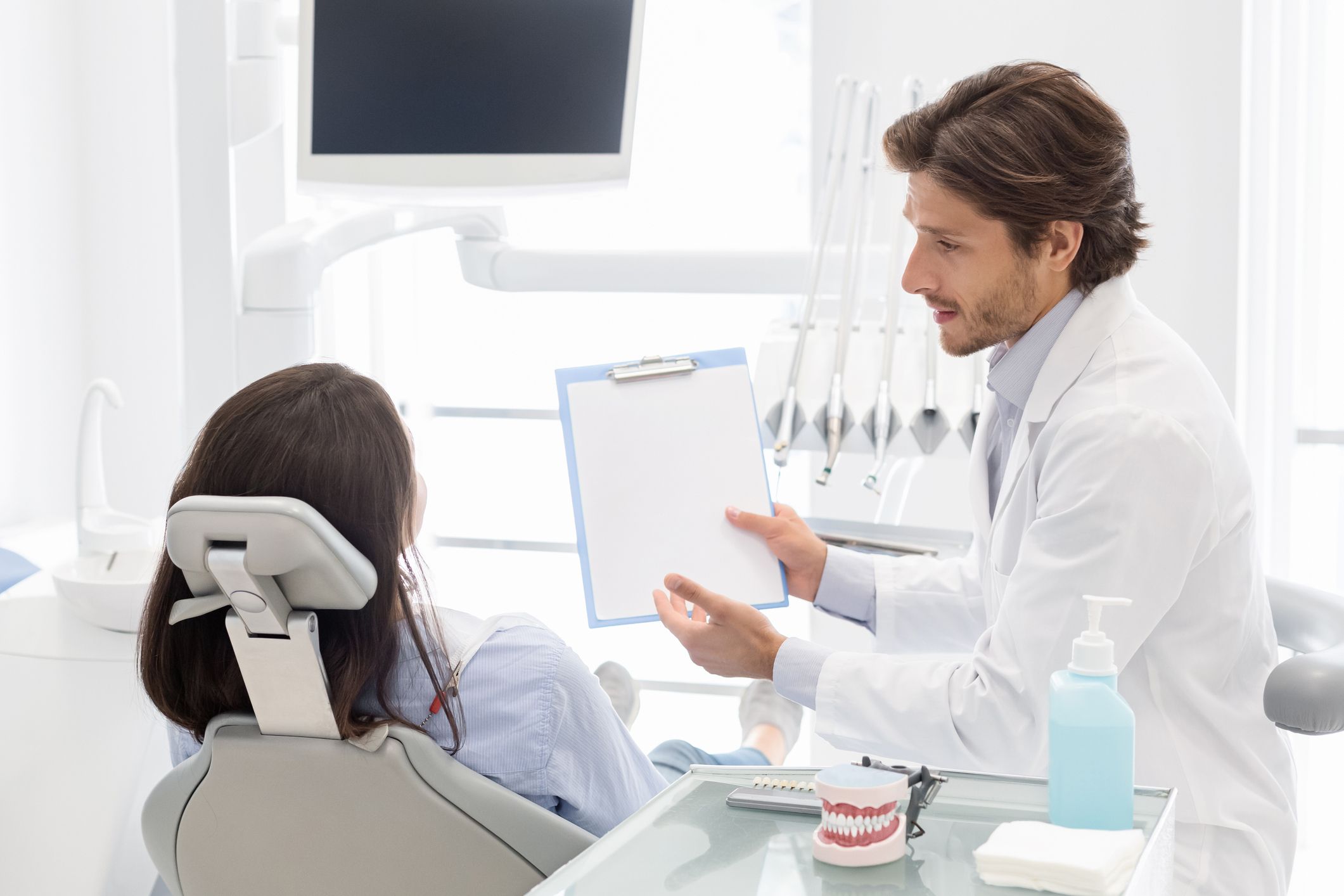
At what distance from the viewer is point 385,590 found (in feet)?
3.52

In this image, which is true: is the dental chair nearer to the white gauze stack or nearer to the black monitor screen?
the white gauze stack

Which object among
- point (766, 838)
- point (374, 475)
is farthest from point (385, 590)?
point (766, 838)

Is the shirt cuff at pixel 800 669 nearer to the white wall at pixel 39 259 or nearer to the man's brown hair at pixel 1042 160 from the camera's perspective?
the man's brown hair at pixel 1042 160

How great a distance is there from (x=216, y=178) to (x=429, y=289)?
153 cm

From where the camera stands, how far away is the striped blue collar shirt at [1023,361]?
4.17 feet

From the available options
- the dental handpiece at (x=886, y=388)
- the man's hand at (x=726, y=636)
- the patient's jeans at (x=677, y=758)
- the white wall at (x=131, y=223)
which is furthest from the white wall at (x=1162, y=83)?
the white wall at (x=131, y=223)

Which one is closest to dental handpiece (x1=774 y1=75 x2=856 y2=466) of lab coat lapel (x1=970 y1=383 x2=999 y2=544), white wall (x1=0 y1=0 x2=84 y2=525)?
lab coat lapel (x1=970 y1=383 x2=999 y2=544)

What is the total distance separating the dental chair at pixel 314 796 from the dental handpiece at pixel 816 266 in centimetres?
79

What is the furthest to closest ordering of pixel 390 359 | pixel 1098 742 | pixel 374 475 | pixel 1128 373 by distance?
pixel 390 359 → pixel 1128 373 → pixel 374 475 → pixel 1098 742

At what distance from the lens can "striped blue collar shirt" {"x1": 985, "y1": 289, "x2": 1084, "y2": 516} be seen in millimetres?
1271

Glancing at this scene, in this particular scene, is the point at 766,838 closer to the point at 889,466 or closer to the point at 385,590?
the point at 385,590

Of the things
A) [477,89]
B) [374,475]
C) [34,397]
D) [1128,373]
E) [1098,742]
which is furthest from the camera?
[34,397]

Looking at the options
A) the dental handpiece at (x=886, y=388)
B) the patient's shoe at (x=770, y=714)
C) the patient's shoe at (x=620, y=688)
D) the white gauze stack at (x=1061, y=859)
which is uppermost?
the dental handpiece at (x=886, y=388)

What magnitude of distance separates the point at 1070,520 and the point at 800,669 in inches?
12.0
